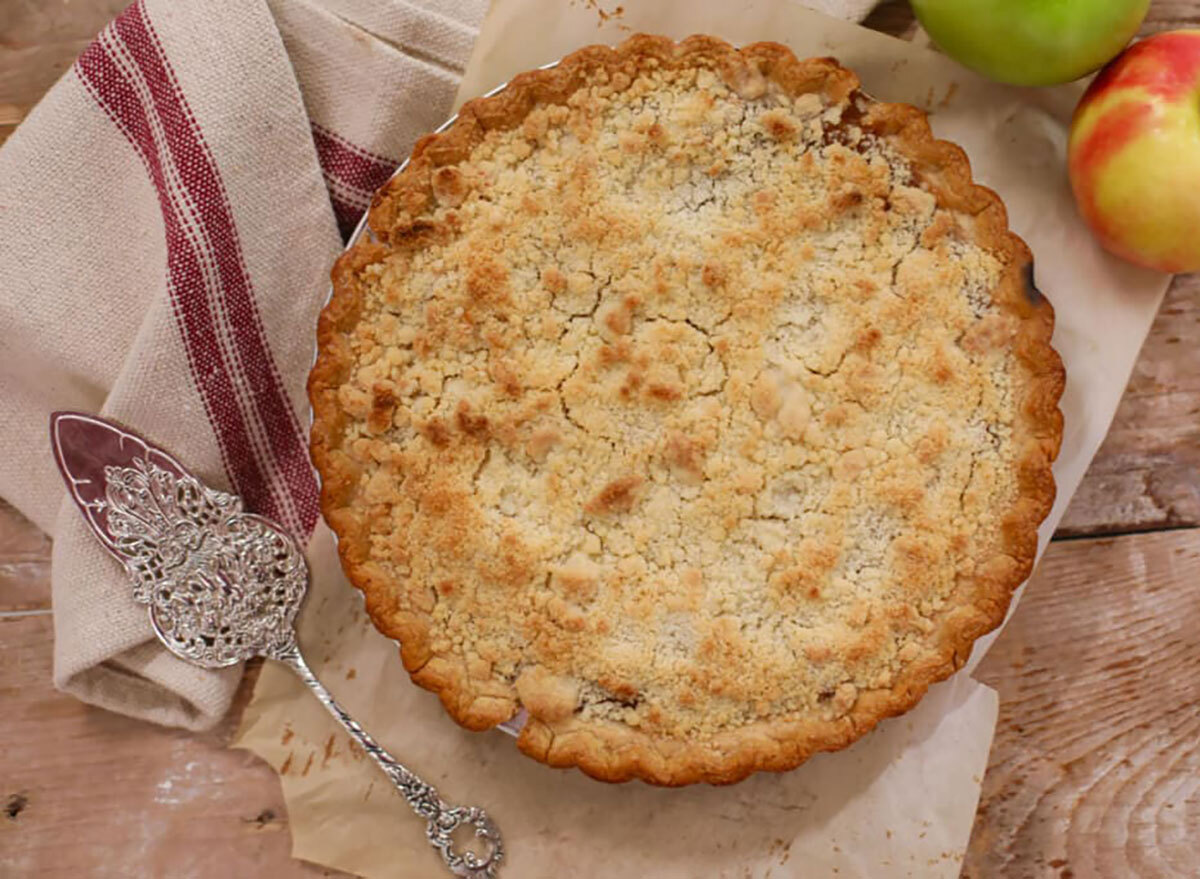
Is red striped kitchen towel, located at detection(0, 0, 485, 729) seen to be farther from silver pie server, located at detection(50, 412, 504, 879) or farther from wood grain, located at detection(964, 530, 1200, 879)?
wood grain, located at detection(964, 530, 1200, 879)

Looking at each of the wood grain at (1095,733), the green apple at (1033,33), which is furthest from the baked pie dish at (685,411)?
the wood grain at (1095,733)

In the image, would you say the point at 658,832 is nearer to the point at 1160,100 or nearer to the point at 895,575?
the point at 895,575

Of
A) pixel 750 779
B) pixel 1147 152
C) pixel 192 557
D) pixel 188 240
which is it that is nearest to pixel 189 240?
pixel 188 240

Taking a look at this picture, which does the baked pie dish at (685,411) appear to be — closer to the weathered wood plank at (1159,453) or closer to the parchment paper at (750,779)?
the parchment paper at (750,779)

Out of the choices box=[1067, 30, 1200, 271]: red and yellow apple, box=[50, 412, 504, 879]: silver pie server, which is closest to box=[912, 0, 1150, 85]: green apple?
box=[1067, 30, 1200, 271]: red and yellow apple

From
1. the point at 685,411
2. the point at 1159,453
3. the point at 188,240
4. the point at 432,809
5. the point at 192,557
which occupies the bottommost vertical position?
the point at 432,809

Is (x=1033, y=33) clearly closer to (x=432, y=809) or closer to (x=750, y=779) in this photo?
(x=750, y=779)

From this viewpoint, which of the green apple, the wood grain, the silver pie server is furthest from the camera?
the wood grain
